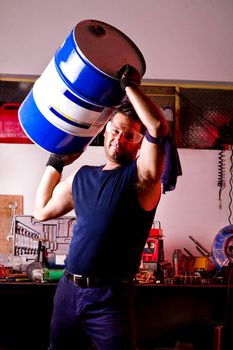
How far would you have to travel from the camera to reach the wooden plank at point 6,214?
366 cm

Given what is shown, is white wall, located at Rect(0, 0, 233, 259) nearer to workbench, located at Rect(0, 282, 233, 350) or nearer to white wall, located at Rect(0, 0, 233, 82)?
white wall, located at Rect(0, 0, 233, 82)

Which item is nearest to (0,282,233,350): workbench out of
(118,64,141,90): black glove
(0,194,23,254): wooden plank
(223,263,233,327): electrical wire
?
(223,263,233,327): electrical wire

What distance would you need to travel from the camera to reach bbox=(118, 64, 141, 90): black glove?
174 cm

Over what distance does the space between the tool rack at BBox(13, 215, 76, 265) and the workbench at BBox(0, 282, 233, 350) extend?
323 mm

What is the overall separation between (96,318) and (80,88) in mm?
895

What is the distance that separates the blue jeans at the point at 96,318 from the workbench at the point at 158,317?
128cm

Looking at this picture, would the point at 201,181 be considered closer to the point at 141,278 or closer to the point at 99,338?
the point at 141,278

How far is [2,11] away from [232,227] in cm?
244

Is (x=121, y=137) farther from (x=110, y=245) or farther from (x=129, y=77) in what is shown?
(x=110, y=245)

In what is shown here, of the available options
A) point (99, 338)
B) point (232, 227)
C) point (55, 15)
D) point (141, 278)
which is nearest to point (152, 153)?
point (99, 338)

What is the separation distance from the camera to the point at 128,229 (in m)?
1.94

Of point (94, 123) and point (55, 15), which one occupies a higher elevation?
point (55, 15)

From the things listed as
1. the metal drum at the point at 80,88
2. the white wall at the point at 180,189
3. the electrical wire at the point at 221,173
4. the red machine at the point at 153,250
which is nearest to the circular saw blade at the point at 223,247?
the white wall at the point at 180,189

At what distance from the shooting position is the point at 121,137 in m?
2.03
